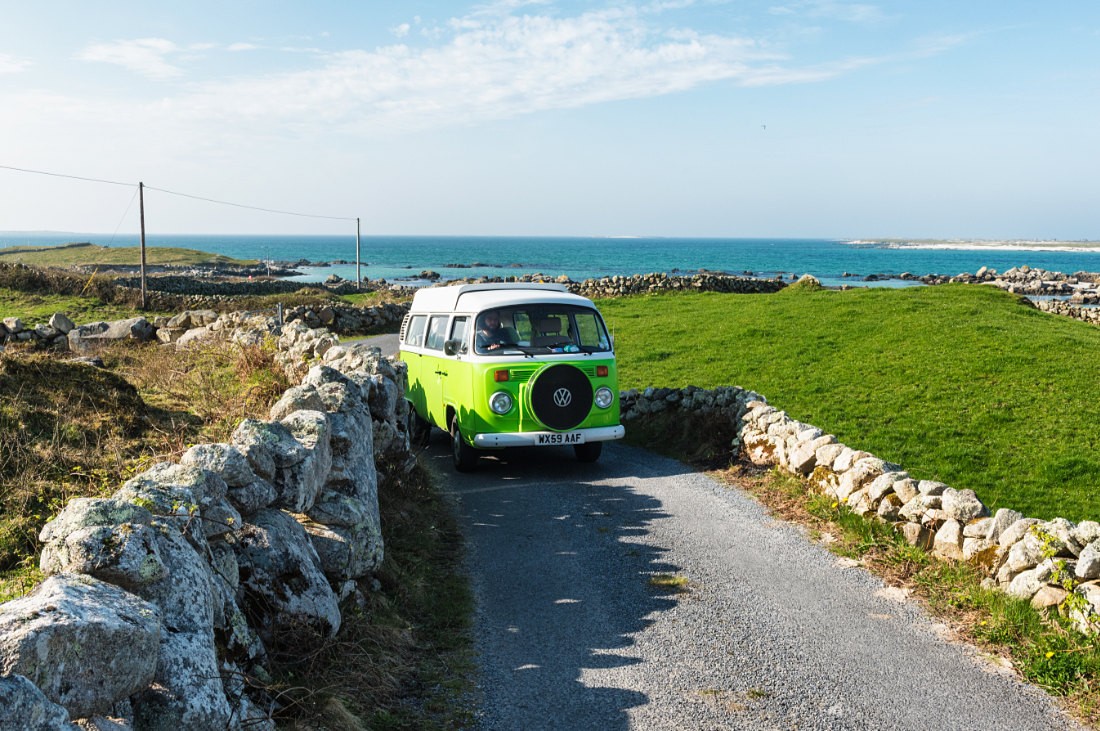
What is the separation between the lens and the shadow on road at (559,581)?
544cm

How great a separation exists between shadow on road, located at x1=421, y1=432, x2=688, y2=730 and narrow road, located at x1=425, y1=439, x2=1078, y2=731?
0.06 ft

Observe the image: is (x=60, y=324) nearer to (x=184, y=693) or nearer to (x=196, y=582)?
(x=196, y=582)

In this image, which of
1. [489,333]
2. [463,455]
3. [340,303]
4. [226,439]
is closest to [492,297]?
[489,333]

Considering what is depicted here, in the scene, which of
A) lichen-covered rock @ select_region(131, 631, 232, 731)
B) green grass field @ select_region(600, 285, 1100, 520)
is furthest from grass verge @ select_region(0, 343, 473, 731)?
green grass field @ select_region(600, 285, 1100, 520)

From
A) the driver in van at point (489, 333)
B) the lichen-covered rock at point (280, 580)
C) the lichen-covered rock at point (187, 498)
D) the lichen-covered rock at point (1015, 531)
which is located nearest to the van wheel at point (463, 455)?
the driver in van at point (489, 333)

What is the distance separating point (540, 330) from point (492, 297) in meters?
0.89

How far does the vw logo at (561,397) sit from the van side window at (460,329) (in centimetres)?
152

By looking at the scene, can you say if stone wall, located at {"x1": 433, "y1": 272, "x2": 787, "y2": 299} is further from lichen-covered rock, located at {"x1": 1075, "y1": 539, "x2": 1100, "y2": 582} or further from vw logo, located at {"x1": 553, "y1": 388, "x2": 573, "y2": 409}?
lichen-covered rock, located at {"x1": 1075, "y1": 539, "x2": 1100, "y2": 582}

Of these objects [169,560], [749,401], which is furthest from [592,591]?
[749,401]

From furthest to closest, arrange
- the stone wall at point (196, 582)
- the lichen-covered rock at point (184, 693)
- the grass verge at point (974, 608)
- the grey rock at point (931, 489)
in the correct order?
A: the grey rock at point (931, 489) → the grass verge at point (974, 608) → the lichen-covered rock at point (184, 693) → the stone wall at point (196, 582)

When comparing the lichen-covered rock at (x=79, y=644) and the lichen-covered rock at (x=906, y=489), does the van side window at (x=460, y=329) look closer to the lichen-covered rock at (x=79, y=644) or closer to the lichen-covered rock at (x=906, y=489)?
the lichen-covered rock at (x=906, y=489)

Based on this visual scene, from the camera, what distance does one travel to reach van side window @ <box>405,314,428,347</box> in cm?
1419

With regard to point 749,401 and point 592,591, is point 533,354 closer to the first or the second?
point 749,401

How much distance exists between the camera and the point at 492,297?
12.2 metres
